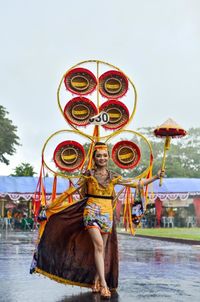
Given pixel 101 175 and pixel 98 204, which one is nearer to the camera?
pixel 98 204

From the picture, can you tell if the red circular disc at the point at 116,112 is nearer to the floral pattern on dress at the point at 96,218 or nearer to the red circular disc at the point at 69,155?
the red circular disc at the point at 69,155

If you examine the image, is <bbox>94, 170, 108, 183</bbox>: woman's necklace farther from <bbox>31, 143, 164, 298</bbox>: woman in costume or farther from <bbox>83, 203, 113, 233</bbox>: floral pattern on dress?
<bbox>83, 203, 113, 233</bbox>: floral pattern on dress

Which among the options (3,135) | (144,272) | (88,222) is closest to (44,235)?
(88,222)

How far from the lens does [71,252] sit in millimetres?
6500

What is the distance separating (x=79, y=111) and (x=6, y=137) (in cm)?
4757

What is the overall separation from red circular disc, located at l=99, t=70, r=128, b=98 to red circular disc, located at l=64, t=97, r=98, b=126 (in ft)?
1.15

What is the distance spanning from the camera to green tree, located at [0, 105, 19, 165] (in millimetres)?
53562

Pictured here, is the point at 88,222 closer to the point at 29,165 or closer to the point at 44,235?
the point at 44,235

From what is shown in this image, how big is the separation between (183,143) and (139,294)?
79410mm

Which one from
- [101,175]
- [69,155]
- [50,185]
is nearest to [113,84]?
[69,155]

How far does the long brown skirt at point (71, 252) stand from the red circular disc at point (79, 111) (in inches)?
57.5

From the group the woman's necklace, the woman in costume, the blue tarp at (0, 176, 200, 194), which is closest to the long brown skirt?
the woman in costume

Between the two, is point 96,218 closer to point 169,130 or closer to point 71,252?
point 71,252

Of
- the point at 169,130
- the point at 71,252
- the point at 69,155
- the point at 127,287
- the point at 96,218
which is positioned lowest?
the point at 127,287
